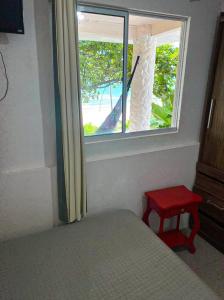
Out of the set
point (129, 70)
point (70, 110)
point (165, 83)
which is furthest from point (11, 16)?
point (165, 83)

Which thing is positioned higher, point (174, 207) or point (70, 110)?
point (70, 110)

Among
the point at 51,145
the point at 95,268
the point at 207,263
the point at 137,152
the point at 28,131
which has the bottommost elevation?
the point at 207,263

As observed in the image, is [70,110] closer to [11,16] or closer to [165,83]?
[11,16]

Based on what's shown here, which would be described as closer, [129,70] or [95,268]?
[95,268]

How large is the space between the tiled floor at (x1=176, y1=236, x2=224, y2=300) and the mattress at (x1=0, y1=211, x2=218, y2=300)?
0.70 m

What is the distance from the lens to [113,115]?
77.4 inches

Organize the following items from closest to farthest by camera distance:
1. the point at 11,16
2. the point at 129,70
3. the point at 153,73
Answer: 1. the point at 11,16
2. the point at 129,70
3. the point at 153,73

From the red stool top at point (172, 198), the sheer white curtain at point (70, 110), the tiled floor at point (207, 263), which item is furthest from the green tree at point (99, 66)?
the tiled floor at point (207, 263)

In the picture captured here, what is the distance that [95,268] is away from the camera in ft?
4.22

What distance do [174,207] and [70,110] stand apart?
3.75 feet

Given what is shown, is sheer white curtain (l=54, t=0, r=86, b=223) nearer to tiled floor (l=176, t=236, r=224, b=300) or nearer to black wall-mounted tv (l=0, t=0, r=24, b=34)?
black wall-mounted tv (l=0, t=0, r=24, b=34)

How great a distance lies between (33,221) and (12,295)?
2.07ft

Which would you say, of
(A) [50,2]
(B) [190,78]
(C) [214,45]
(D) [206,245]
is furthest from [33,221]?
(C) [214,45]

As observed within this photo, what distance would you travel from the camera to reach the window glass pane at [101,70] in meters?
1.70
